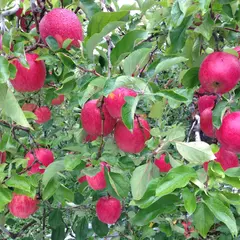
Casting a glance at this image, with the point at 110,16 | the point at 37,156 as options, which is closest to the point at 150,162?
the point at 110,16

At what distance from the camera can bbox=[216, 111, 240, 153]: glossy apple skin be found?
1.01m

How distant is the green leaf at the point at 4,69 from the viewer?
79 centimetres

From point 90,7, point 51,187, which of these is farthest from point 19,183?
point 90,7

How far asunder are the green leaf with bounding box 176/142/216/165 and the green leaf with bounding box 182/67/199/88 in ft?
0.84

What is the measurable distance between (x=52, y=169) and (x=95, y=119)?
249mm

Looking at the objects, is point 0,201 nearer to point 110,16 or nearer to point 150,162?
point 150,162

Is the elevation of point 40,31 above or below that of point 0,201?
above

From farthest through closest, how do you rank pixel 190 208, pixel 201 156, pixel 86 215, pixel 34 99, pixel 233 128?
pixel 86 215, pixel 34 99, pixel 233 128, pixel 201 156, pixel 190 208

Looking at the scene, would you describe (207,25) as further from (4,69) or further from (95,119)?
(4,69)

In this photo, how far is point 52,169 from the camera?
1.14 meters

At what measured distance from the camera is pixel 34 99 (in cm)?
164

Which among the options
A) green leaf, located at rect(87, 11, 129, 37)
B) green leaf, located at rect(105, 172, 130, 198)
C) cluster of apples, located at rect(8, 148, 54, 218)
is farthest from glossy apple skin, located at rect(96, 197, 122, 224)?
green leaf, located at rect(87, 11, 129, 37)

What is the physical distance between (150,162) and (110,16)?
1.24 ft

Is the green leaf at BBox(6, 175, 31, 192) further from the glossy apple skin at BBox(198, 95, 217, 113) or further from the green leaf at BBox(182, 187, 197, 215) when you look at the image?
the glossy apple skin at BBox(198, 95, 217, 113)
